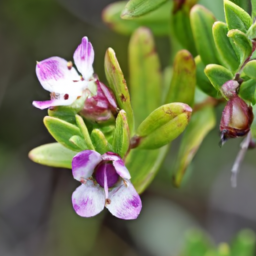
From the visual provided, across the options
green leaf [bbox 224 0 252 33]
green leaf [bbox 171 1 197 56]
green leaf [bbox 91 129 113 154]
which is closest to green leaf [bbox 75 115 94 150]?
green leaf [bbox 91 129 113 154]

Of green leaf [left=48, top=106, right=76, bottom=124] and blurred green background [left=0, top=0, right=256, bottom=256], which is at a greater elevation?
green leaf [left=48, top=106, right=76, bottom=124]

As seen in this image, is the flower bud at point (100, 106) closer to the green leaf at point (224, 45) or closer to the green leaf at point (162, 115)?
the green leaf at point (162, 115)

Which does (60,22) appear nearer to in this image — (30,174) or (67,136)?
(30,174)

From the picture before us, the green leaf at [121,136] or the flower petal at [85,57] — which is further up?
the flower petal at [85,57]

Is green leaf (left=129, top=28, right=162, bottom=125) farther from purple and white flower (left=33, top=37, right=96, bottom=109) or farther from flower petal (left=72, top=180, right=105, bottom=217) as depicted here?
flower petal (left=72, top=180, right=105, bottom=217)

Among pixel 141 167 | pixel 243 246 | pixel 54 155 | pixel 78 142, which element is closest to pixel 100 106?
pixel 78 142

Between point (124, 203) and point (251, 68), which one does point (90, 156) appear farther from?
point (251, 68)

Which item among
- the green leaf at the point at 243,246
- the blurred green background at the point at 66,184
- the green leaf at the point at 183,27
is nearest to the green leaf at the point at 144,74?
the green leaf at the point at 183,27
